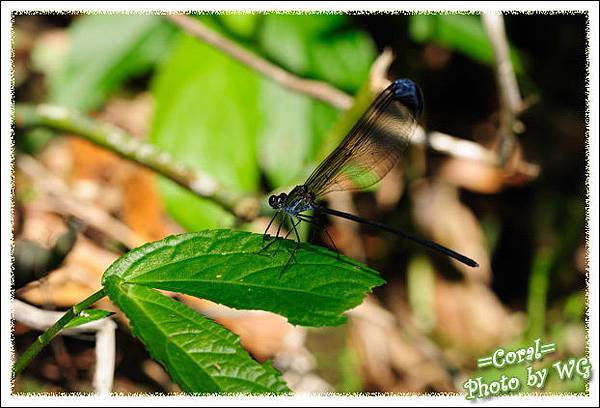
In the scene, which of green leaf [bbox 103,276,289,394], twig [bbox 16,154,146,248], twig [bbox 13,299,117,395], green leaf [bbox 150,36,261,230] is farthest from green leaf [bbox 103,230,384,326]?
twig [bbox 16,154,146,248]

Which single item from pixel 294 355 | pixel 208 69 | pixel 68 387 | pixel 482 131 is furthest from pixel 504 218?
pixel 68 387

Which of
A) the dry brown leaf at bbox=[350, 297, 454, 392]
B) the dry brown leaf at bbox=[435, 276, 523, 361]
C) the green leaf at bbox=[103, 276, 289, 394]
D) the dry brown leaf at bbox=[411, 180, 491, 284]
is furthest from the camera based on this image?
the dry brown leaf at bbox=[411, 180, 491, 284]

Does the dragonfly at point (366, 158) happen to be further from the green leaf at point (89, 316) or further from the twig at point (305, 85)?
the green leaf at point (89, 316)

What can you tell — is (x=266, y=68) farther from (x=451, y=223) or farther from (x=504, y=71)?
(x=451, y=223)

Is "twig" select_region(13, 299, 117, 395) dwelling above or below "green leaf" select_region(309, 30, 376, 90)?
below

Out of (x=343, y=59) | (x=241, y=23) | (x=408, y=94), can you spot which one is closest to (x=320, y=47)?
(x=343, y=59)

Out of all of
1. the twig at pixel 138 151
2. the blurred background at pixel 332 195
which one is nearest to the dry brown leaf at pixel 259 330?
the blurred background at pixel 332 195

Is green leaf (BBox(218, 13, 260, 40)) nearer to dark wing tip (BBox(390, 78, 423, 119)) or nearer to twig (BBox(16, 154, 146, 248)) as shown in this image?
dark wing tip (BBox(390, 78, 423, 119))

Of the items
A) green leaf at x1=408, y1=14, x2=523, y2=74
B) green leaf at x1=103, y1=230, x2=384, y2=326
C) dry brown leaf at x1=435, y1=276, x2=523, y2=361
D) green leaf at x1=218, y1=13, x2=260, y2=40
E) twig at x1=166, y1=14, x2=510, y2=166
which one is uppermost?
green leaf at x1=408, y1=14, x2=523, y2=74
